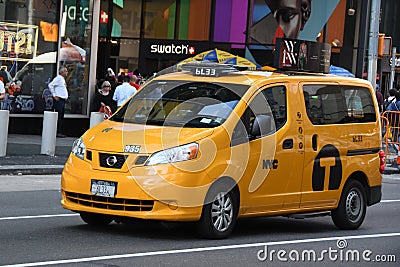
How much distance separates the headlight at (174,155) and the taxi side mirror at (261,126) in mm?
930

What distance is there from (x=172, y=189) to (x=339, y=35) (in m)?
23.9

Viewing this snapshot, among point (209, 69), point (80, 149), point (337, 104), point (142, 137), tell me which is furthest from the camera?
point (337, 104)

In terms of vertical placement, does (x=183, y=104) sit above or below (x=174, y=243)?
above

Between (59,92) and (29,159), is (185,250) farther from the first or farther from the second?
(59,92)

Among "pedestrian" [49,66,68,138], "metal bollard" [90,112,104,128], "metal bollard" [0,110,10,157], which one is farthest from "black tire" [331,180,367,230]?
"pedestrian" [49,66,68,138]

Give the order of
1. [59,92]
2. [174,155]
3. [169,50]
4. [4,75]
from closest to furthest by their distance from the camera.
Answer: [174,155], [4,75], [59,92], [169,50]

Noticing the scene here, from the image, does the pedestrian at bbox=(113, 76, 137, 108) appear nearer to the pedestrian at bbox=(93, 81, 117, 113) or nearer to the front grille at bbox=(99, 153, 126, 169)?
the pedestrian at bbox=(93, 81, 117, 113)

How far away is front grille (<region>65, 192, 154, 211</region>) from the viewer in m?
9.88

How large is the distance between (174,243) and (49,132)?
9806 mm

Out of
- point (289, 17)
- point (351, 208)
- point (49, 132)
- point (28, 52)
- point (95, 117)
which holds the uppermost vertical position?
point (289, 17)

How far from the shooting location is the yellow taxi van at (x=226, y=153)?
992 cm

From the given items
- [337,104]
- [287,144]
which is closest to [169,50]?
[337,104]

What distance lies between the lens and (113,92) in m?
24.9

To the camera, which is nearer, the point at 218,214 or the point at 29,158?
the point at 218,214
